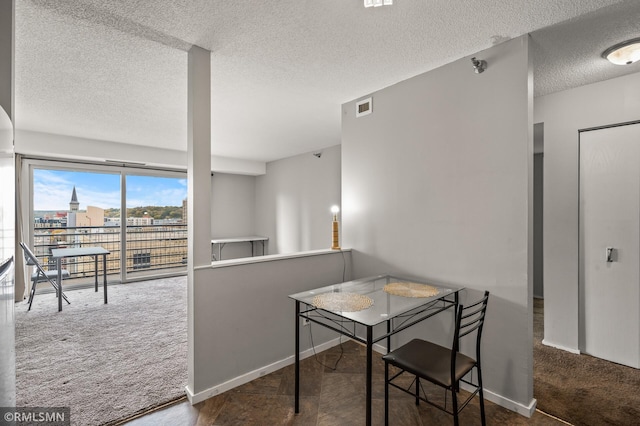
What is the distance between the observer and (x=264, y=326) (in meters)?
2.38

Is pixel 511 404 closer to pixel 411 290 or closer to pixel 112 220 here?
pixel 411 290

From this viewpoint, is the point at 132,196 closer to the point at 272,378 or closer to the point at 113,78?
the point at 113,78

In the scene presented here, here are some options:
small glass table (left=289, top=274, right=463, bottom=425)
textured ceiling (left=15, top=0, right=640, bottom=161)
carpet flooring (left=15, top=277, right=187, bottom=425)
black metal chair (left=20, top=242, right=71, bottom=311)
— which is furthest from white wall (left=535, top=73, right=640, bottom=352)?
black metal chair (left=20, top=242, right=71, bottom=311)

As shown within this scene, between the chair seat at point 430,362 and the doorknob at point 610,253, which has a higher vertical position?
the doorknob at point 610,253

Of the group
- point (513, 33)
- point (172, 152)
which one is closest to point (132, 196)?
point (172, 152)

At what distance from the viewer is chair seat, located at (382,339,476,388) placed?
1.56m

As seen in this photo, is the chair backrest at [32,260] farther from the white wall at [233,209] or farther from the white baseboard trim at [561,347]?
the white baseboard trim at [561,347]

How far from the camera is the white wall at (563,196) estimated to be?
262 centimetres

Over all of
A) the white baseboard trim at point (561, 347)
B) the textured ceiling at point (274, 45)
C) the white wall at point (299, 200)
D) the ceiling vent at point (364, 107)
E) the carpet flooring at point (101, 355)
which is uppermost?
the textured ceiling at point (274, 45)

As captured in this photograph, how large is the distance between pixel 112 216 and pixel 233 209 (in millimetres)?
2330

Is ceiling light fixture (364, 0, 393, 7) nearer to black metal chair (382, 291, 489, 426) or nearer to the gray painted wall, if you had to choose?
black metal chair (382, 291, 489, 426)

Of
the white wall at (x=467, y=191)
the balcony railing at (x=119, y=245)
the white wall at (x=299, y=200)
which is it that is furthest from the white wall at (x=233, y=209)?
the white wall at (x=467, y=191)

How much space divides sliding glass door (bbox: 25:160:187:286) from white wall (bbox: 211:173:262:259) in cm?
69

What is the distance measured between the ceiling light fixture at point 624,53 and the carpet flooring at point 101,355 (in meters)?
3.93
